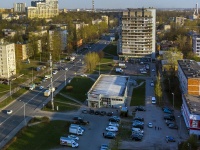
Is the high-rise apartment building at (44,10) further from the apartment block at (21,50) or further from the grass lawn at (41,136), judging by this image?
the grass lawn at (41,136)

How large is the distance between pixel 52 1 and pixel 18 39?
45.4 meters

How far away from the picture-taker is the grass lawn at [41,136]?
12.0m

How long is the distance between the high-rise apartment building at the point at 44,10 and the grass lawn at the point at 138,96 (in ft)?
169

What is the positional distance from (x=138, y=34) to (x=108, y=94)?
1458cm

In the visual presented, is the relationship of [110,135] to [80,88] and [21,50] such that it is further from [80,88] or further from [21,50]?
[21,50]

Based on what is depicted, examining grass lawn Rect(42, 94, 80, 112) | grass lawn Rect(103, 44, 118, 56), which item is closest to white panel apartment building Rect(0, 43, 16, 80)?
grass lawn Rect(42, 94, 80, 112)

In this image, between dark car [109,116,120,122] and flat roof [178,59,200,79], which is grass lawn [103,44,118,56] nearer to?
flat roof [178,59,200,79]

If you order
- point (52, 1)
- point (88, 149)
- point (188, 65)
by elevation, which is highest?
point (52, 1)

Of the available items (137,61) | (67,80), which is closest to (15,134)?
(67,80)

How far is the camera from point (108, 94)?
17172 mm

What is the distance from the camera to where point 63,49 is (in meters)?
34.3

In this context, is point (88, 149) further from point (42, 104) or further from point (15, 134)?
point (42, 104)

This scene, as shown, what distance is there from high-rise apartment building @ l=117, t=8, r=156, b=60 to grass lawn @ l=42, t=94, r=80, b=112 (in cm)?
1370

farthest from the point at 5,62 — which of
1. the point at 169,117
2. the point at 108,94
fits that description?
the point at 169,117
